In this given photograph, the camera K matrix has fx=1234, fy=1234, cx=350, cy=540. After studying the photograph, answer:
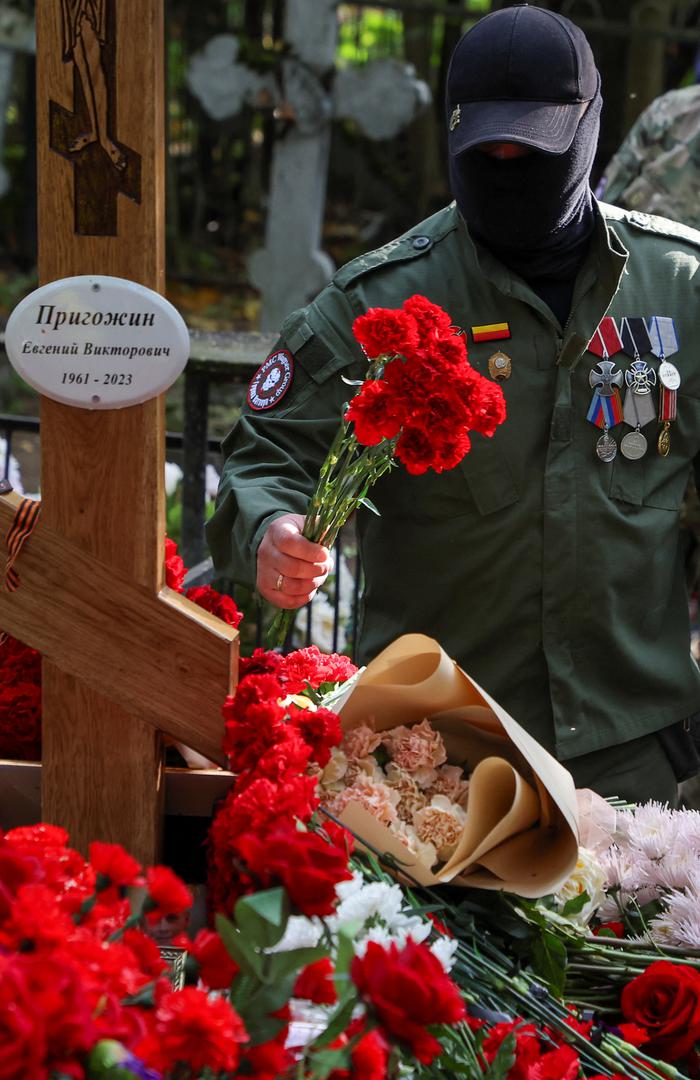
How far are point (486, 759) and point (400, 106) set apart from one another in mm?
6343

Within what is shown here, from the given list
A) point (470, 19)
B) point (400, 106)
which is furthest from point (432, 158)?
point (400, 106)

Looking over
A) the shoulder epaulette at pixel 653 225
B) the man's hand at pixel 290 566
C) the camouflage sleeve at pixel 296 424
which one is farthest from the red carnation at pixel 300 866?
the shoulder epaulette at pixel 653 225

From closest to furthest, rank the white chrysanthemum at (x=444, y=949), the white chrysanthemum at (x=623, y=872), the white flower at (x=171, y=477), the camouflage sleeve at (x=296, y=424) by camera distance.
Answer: the white chrysanthemum at (x=444, y=949)
the white chrysanthemum at (x=623, y=872)
the camouflage sleeve at (x=296, y=424)
the white flower at (x=171, y=477)

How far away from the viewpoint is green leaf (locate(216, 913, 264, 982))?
94 centimetres

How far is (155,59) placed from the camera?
44.9 inches

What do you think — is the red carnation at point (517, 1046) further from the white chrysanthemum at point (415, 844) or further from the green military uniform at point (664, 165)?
the green military uniform at point (664, 165)

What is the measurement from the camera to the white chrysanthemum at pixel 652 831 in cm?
157

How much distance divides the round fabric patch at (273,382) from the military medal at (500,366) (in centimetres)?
34

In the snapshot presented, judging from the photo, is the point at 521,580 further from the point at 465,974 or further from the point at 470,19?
the point at 470,19

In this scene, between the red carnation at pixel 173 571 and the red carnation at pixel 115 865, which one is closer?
the red carnation at pixel 115 865

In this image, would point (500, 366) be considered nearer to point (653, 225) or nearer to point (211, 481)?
point (653, 225)

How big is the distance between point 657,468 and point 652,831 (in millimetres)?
777

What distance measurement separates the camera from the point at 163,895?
98 cm

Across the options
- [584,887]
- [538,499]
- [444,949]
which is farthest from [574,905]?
[538,499]
